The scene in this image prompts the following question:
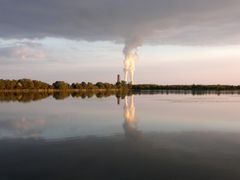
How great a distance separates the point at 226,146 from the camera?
23578 mm

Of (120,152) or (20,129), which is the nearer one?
(120,152)

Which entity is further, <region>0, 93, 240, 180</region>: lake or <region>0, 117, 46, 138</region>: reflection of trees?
<region>0, 117, 46, 138</region>: reflection of trees

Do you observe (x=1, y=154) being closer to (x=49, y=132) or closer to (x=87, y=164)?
(x=87, y=164)

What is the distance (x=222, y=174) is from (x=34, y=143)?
1393cm

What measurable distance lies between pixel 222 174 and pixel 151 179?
3.53 meters

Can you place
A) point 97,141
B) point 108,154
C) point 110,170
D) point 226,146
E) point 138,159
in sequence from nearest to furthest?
1. point 110,170
2. point 138,159
3. point 108,154
4. point 226,146
5. point 97,141

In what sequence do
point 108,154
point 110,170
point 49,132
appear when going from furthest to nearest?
point 49,132, point 108,154, point 110,170

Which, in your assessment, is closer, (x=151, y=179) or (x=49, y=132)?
(x=151, y=179)

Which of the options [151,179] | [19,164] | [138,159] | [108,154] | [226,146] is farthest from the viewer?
[226,146]

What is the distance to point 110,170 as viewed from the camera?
17.1 meters

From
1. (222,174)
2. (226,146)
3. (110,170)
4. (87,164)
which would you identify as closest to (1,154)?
(87,164)

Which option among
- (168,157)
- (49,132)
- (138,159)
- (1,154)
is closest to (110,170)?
(138,159)

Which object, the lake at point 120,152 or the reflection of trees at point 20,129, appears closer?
the lake at point 120,152

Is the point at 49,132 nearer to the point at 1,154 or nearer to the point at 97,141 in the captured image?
the point at 97,141
